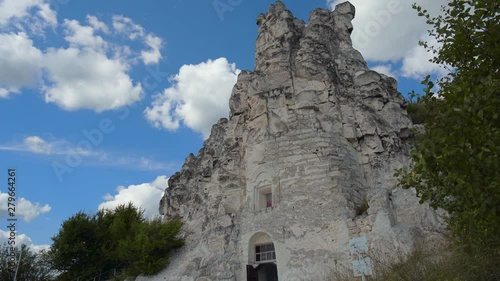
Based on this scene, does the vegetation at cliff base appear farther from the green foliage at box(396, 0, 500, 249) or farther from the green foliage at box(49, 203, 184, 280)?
→ the green foliage at box(49, 203, 184, 280)

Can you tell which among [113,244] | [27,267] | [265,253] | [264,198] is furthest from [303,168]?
[27,267]

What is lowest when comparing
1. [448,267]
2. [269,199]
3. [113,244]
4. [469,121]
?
[448,267]

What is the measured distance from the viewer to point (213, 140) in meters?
25.2

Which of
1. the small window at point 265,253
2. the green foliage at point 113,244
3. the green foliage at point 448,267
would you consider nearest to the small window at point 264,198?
the small window at point 265,253

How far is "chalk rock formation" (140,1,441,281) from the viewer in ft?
51.2

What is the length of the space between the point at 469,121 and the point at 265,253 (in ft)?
41.5

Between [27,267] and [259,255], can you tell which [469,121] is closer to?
[259,255]

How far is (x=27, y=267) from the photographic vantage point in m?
21.7

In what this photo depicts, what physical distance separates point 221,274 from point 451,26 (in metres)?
13.5

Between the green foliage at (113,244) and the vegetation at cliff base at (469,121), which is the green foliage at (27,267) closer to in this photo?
the green foliage at (113,244)

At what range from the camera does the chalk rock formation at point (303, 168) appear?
1562 cm

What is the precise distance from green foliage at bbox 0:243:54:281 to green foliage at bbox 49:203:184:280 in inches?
35.4

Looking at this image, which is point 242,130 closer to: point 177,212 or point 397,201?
point 177,212

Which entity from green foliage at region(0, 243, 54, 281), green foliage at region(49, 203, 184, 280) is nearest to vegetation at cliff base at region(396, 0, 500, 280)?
green foliage at region(49, 203, 184, 280)
